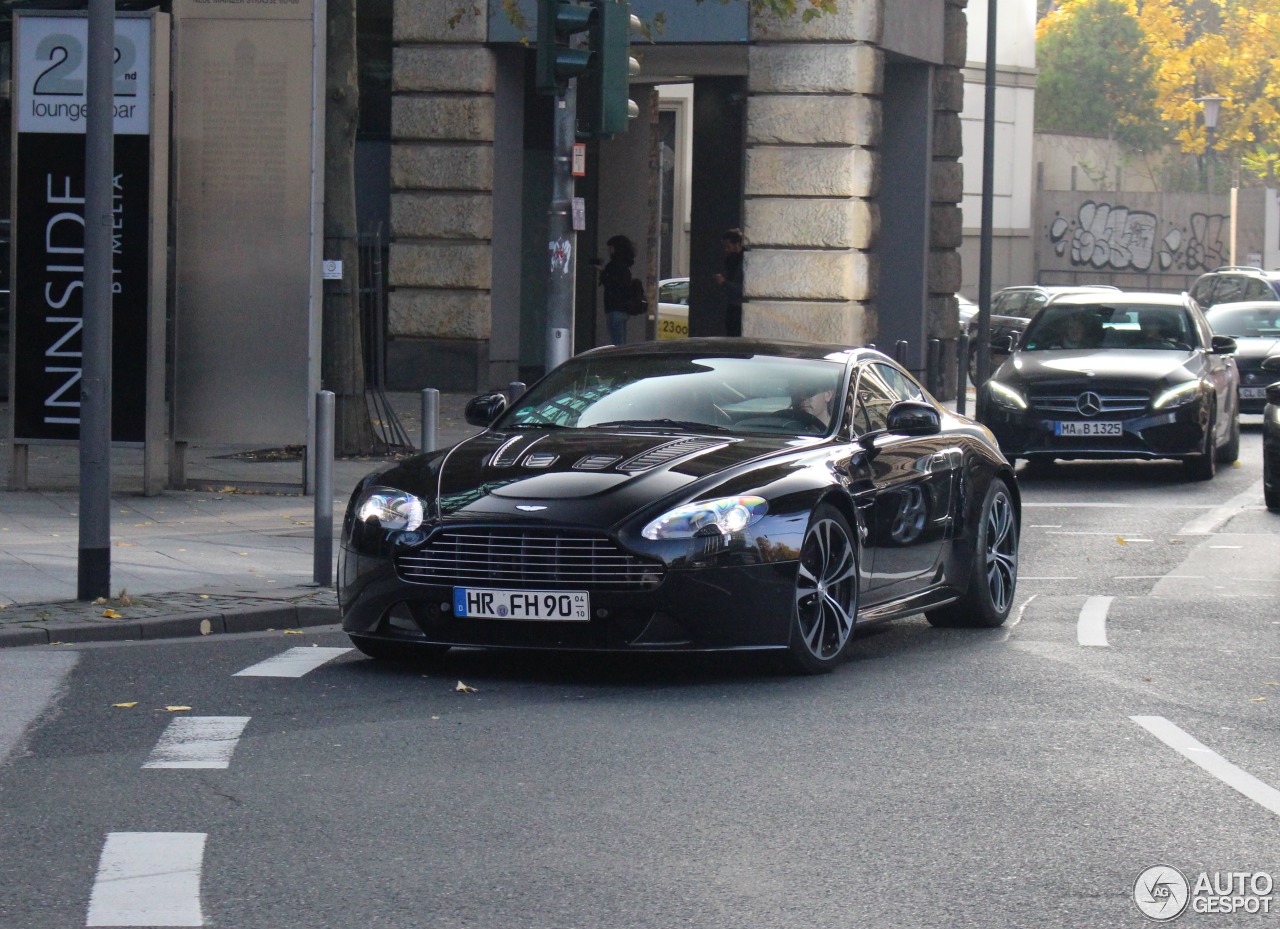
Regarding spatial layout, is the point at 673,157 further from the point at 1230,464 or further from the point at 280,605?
the point at 280,605

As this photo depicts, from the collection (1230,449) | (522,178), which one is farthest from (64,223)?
(522,178)

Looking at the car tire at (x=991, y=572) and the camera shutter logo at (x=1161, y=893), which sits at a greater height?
the car tire at (x=991, y=572)

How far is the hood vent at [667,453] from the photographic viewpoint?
8266 mm

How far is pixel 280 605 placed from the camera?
10.1 m

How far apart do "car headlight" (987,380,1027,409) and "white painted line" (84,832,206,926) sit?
43.4ft

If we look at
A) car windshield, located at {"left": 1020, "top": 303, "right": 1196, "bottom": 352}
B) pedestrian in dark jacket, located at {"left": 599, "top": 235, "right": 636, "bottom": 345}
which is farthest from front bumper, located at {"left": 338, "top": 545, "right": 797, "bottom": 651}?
pedestrian in dark jacket, located at {"left": 599, "top": 235, "right": 636, "bottom": 345}

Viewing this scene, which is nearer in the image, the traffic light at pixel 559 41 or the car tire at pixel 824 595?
the car tire at pixel 824 595

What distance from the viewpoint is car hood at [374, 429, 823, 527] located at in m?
7.99

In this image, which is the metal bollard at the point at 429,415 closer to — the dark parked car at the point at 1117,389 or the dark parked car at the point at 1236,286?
the dark parked car at the point at 1117,389

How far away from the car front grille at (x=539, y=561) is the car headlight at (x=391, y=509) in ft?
0.51

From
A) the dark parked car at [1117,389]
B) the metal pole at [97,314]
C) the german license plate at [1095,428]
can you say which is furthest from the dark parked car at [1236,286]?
the metal pole at [97,314]

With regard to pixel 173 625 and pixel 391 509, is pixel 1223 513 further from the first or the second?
pixel 391 509

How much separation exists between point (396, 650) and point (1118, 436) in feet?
33.5

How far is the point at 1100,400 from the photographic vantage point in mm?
17844
